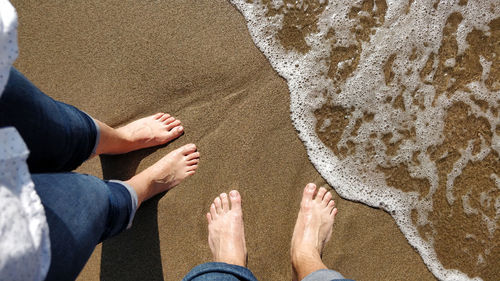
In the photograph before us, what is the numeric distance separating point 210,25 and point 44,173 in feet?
3.83

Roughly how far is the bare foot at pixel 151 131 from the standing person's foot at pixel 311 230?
2.64 feet

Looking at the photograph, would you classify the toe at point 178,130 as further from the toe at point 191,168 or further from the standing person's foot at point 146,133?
the toe at point 191,168

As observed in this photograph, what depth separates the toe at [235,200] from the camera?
1.91 metres

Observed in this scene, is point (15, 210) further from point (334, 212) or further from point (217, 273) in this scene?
point (334, 212)

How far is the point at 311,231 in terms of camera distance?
1.88 m

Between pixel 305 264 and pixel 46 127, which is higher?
pixel 46 127

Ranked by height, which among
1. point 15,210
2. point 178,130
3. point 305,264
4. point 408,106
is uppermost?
point 15,210

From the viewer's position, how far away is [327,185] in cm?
196

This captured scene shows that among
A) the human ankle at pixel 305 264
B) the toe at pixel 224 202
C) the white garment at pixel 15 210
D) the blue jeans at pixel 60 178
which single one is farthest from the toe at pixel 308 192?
the white garment at pixel 15 210

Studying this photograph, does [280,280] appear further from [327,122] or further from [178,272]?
[327,122]

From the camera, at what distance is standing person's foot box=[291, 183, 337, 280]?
5.95 feet

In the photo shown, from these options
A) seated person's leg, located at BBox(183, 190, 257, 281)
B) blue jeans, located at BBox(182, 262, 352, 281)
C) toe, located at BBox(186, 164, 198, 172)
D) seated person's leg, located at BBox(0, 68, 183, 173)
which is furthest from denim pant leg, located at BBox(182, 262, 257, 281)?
seated person's leg, located at BBox(0, 68, 183, 173)

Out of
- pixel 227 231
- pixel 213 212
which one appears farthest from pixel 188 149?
pixel 227 231

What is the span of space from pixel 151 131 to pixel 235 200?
0.59 m
